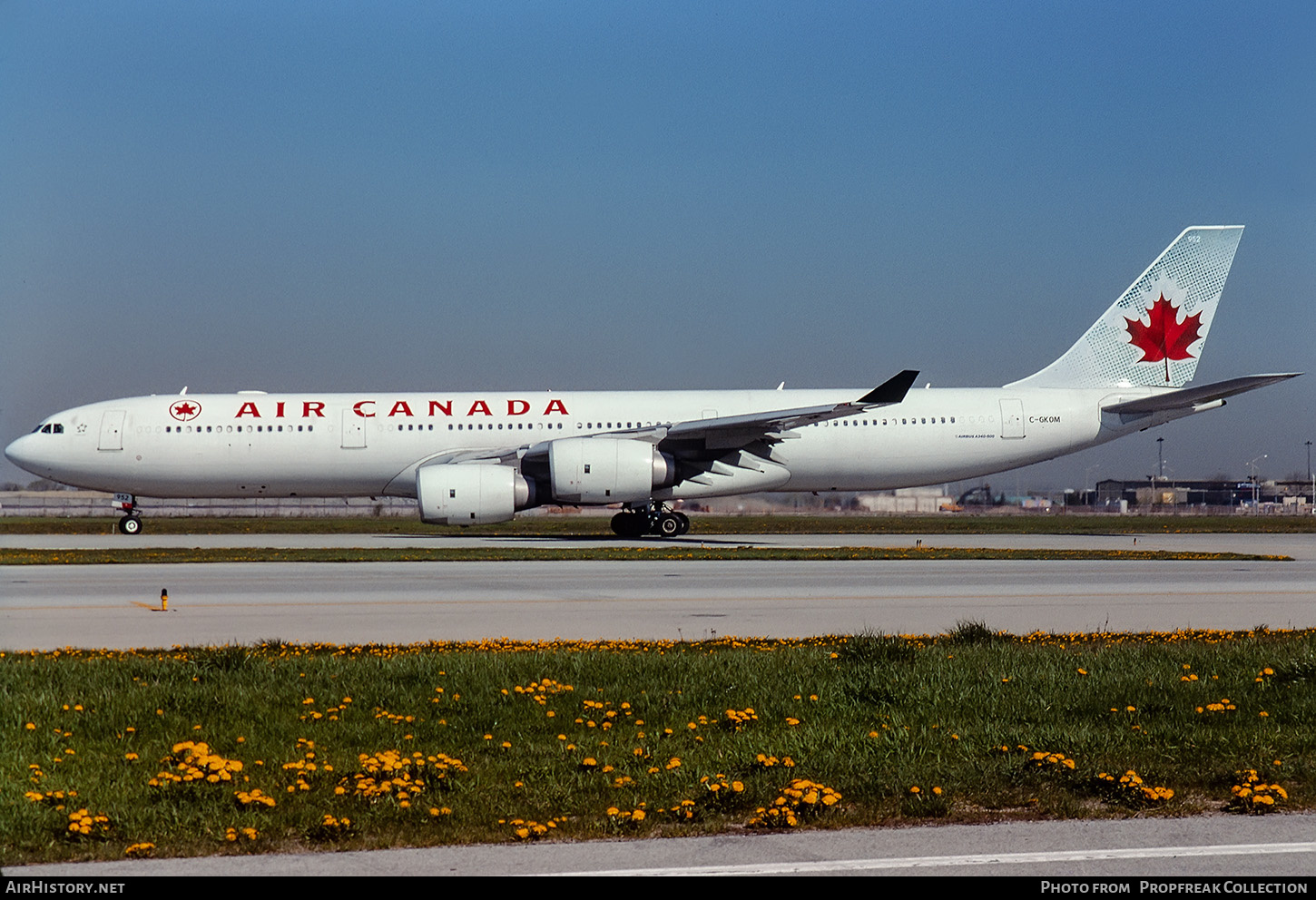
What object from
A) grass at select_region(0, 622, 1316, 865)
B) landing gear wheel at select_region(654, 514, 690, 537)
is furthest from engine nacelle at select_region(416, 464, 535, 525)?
grass at select_region(0, 622, 1316, 865)

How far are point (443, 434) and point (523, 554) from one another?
8.62m

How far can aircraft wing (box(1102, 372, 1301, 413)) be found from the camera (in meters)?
28.8

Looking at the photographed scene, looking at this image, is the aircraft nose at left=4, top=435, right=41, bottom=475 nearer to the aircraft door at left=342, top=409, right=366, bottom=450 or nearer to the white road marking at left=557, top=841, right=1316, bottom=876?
the aircraft door at left=342, top=409, right=366, bottom=450

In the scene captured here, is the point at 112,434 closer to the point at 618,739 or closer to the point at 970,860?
the point at 618,739

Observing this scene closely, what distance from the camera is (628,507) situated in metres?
32.0

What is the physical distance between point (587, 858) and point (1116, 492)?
5218 inches


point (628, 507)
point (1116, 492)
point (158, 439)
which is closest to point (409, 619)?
point (628, 507)

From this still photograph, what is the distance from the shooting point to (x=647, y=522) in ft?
105

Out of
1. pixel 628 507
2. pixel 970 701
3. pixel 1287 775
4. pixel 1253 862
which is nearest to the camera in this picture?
pixel 1253 862

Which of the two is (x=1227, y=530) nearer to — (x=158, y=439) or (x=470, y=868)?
(x=158, y=439)

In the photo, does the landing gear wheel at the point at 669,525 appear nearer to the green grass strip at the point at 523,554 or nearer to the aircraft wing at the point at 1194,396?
the green grass strip at the point at 523,554

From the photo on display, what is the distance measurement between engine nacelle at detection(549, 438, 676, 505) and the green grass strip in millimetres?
2870

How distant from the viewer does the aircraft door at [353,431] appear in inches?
1261

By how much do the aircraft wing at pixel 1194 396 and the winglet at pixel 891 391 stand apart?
Result: 26.8 ft
